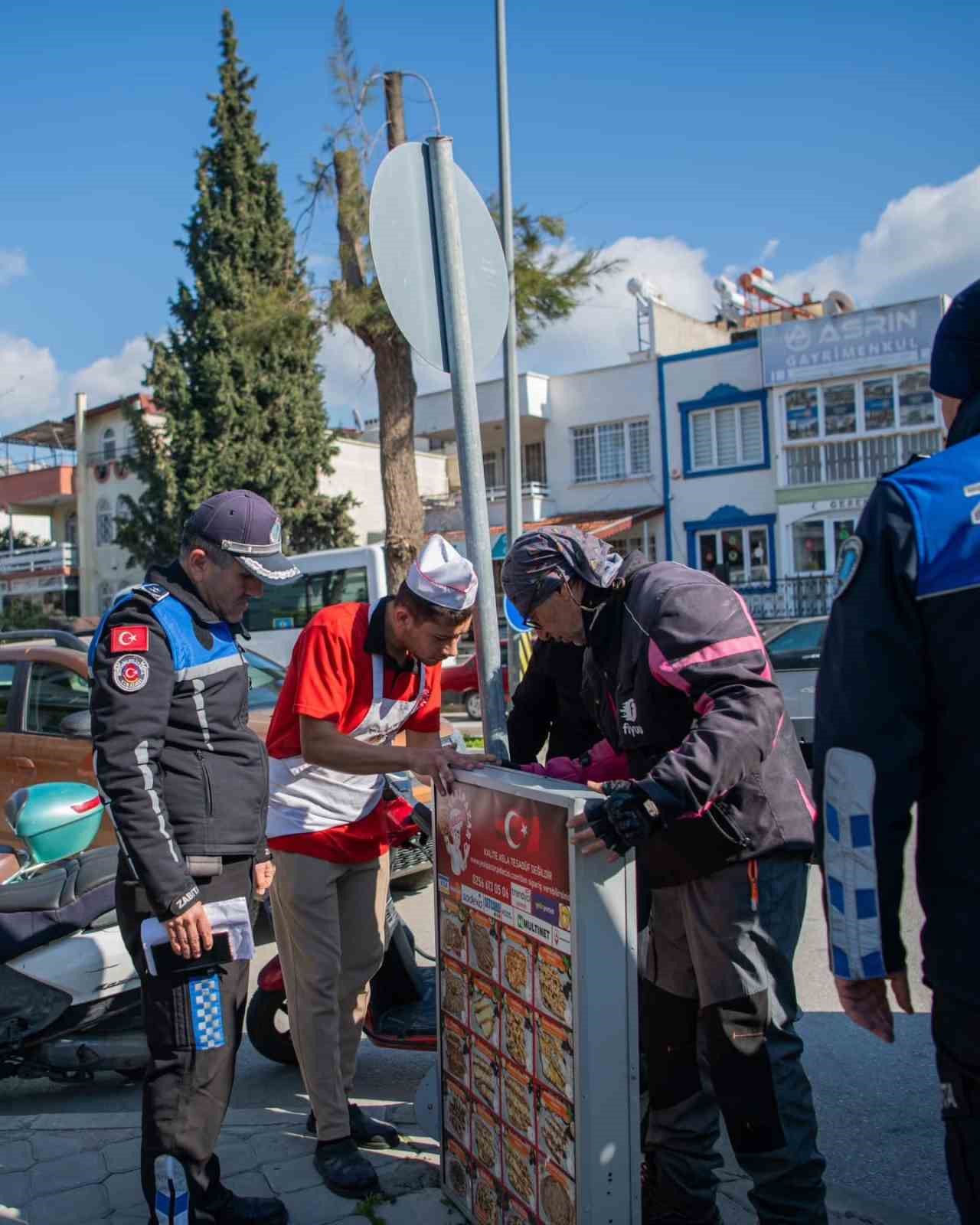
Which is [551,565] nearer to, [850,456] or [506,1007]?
[506,1007]

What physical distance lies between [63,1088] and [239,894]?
2275 mm

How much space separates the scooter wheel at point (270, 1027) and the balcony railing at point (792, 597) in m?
22.9

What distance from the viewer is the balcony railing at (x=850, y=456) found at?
2734cm

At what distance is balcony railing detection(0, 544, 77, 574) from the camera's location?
143 feet

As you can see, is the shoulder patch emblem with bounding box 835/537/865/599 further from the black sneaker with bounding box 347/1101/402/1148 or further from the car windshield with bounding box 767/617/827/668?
the car windshield with bounding box 767/617/827/668

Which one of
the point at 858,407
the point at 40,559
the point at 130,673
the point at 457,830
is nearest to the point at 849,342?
the point at 858,407

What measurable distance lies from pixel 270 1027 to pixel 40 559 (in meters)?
43.9

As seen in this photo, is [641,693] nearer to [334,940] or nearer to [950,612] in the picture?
[950,612]

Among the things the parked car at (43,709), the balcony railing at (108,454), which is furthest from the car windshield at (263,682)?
the balcony railing at (108,454)

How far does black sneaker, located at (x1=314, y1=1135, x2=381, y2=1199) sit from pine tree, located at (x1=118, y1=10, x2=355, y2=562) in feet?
89.5

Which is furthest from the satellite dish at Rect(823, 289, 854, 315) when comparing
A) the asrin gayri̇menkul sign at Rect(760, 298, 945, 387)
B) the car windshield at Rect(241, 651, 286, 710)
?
the car windshield at Rect(241, 651, 286, 710)

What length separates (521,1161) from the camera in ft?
8.82

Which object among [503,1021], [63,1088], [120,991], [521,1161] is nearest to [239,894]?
[503,1021]

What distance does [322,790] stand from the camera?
11.3 feet
